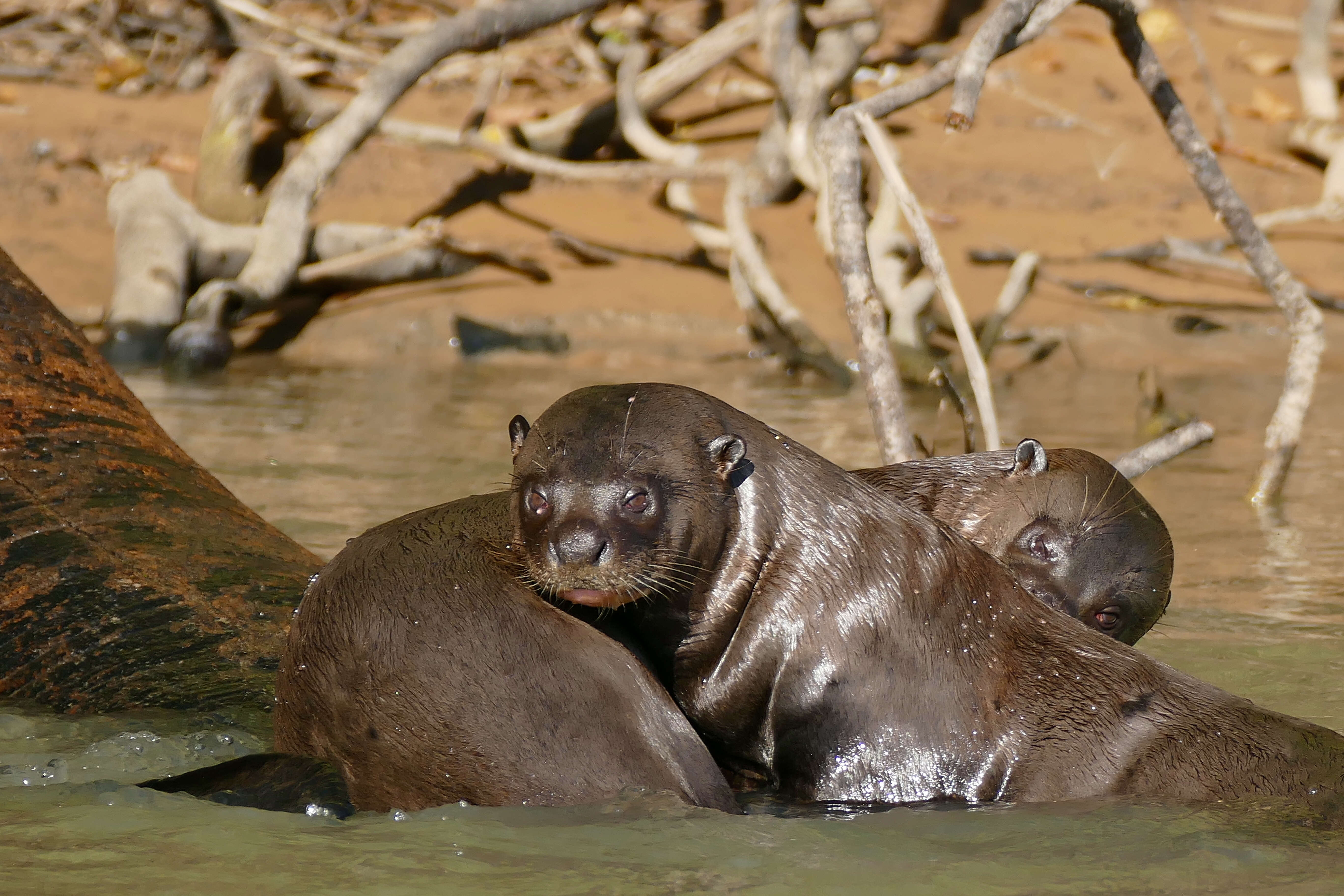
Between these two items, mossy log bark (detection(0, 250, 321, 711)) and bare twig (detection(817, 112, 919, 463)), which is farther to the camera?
bare twig (detection(817, 112, 919, 463))

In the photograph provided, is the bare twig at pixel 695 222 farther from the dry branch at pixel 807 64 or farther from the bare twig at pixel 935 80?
the bare twig at pixel 935 80

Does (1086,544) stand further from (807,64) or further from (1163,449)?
(807,64)

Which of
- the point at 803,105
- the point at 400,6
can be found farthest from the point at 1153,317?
the point at 400,6

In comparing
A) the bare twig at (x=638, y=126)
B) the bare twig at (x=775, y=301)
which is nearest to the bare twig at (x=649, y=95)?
the bare twig at (x=638, y=126)

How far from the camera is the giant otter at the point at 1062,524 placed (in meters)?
3.73

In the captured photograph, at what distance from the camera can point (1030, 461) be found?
3.95m

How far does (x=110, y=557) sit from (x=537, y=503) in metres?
1.08

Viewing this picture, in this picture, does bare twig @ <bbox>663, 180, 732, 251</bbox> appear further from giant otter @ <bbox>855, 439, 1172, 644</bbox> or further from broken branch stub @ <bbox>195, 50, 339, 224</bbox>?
giant otter @ <bbox>855, 439, 1172, 644</bbox>

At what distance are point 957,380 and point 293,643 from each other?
6.59 metres

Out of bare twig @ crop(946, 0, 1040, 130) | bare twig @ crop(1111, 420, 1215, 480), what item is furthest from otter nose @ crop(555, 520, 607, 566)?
bare twig @ crop(1111, 420, 1215, 480)

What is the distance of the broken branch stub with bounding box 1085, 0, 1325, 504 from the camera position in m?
5.31

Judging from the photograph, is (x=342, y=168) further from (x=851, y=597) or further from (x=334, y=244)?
(x=851, y=597)

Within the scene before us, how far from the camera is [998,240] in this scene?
34.2 feet

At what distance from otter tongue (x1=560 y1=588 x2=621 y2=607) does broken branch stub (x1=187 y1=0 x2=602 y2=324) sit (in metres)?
6.56
